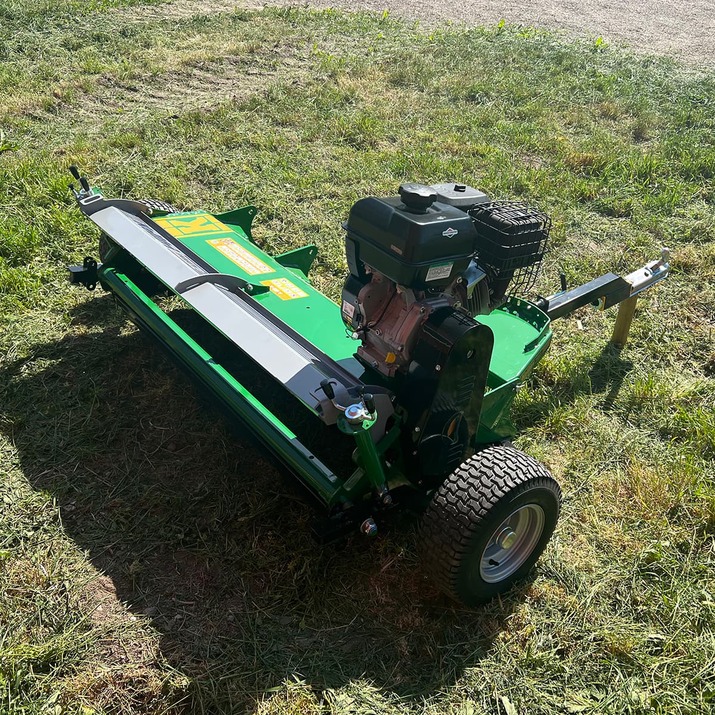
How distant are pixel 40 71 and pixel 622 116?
25.4 feet

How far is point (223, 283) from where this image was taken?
3.68 metres

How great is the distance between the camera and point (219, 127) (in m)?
7.88

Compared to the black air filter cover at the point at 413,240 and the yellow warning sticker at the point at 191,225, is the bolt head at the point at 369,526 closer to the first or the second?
the black air filter cover at the point at 413,240

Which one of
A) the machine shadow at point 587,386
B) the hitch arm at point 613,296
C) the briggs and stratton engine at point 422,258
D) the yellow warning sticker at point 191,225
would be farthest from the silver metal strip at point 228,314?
the hitch arm at point 613,296

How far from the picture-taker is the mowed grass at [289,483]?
110 inches

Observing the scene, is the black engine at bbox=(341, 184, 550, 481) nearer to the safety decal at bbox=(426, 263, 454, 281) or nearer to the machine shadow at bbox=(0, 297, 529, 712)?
the safety decal at bbox=(426, 263, 454, 281)

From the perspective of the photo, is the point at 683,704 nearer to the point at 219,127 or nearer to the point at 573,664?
the point at 573,664

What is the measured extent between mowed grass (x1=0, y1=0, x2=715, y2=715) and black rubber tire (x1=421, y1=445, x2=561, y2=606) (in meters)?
0.35

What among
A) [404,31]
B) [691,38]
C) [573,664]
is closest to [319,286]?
[573,664]

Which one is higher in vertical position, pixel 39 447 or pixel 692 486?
pixel 692 486

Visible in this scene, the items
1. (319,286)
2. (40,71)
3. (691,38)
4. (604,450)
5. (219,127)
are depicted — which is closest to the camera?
(604,450)

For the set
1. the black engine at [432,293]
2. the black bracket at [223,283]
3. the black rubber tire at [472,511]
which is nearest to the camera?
the black rubber tire at [472,511]

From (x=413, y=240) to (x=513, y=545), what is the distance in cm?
151

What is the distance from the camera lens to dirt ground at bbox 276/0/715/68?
13.4 m
